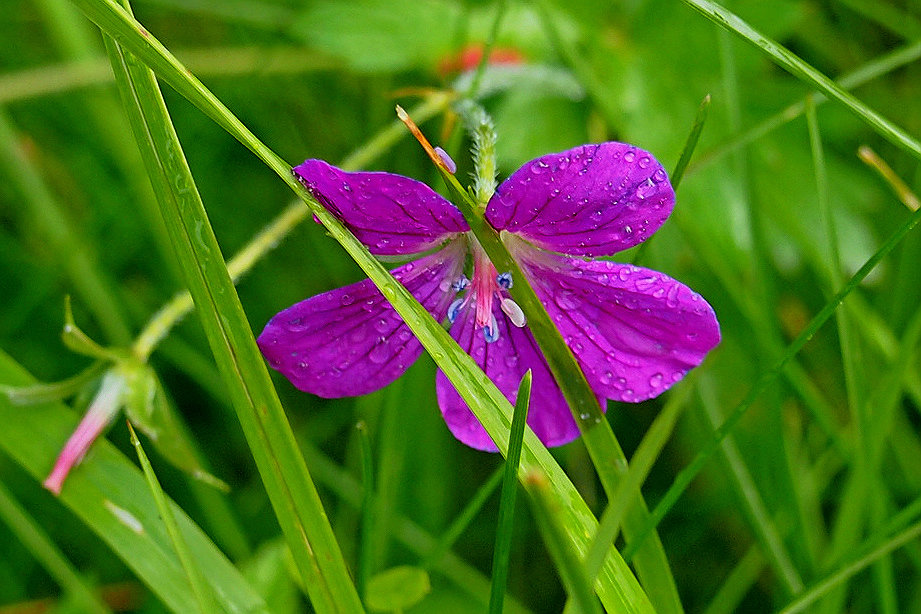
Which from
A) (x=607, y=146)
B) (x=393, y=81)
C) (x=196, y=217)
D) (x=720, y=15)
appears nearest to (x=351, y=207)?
(x=196, y=217)

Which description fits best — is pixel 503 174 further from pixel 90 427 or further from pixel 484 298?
pixel 90 427

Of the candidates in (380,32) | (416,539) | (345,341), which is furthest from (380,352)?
(380,32)

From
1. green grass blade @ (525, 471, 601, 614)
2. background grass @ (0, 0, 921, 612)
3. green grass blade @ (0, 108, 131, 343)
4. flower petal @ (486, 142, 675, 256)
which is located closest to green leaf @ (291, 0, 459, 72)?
background grass @ (0, 0, 921, 612)

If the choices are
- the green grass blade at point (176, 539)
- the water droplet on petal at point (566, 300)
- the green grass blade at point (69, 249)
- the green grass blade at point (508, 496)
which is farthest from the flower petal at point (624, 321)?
the green grass blade at point (69, 249)

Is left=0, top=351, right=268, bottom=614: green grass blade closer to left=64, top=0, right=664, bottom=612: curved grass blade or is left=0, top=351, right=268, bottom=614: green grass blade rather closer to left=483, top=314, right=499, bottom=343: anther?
left=64, top=0, right=664, bottom=612: curved grass blade

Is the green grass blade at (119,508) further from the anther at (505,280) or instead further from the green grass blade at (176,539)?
the anther at (505,280)

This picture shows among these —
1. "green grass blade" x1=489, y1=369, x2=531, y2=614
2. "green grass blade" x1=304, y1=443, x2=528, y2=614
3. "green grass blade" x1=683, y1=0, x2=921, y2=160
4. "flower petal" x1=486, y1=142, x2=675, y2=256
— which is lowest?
"green grass blade" x1=304, y1=443, x2=528, y2=614

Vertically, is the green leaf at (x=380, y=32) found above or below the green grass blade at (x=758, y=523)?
above
